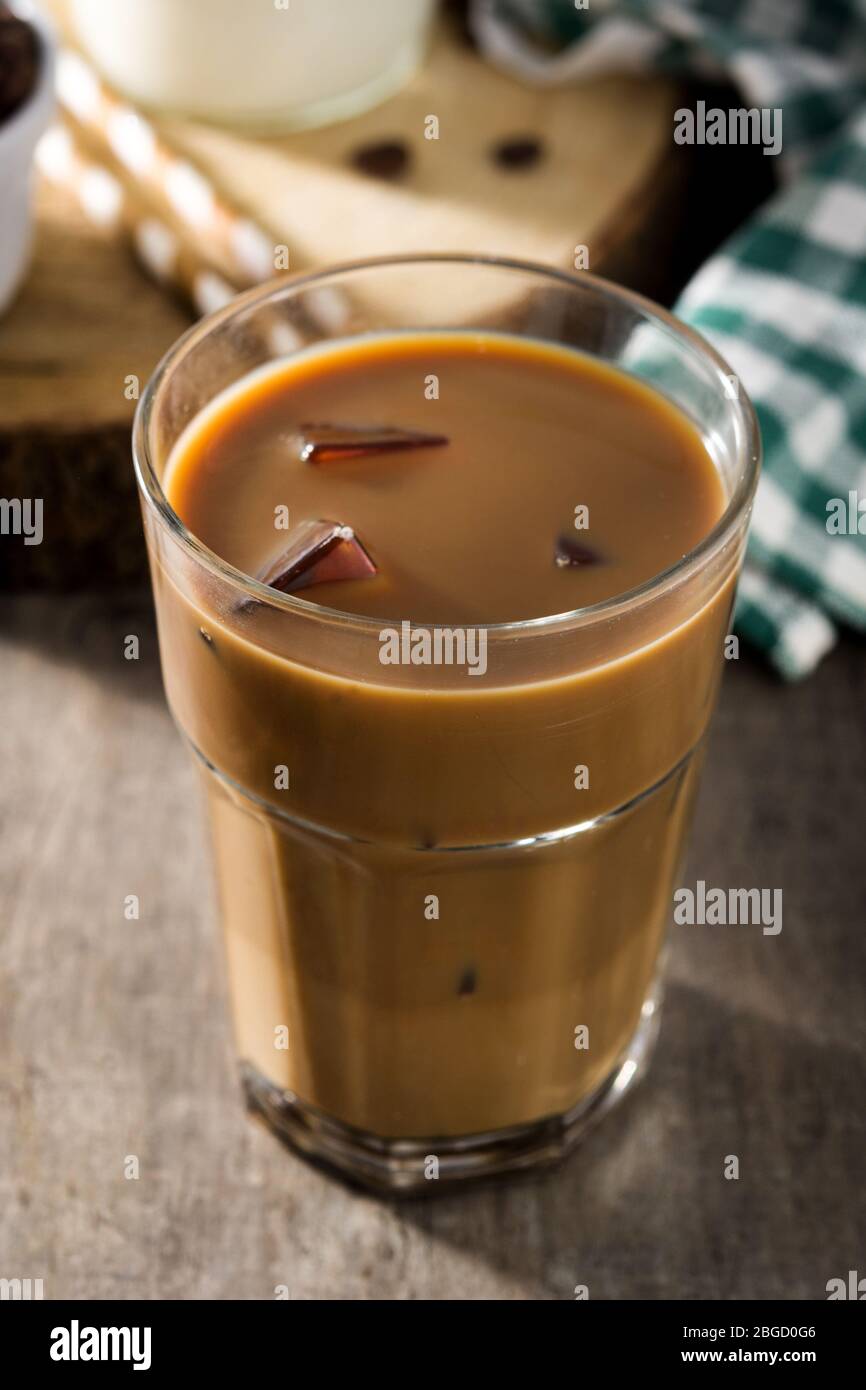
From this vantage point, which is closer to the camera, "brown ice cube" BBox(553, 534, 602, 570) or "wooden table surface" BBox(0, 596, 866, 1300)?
"brown ice cube" BBox(553, 534, 602, 570)

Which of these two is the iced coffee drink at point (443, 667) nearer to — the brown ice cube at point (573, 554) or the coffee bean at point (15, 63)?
the brown ice cube at point (573, 554)

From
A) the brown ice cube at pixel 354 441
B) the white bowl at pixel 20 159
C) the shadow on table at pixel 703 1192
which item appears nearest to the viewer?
the brown ice cube at pixel 354 441

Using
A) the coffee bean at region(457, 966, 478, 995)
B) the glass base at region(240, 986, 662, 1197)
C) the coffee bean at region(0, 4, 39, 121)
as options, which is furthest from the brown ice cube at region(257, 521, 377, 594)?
the coffee bean at region(0, 4, 39, 121)

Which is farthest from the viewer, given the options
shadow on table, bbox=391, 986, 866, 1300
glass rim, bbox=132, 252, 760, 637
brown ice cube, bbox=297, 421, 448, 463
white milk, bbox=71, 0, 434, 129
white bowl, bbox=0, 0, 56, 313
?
white milk, bbox=71, 0, 434, 129

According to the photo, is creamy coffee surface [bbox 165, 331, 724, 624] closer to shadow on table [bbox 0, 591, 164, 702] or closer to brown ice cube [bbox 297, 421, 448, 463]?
brown ice cube [bbox 297, 421, 448, 463]

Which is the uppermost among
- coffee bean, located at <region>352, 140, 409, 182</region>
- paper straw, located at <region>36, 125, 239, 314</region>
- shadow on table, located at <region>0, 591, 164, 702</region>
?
coffee bean, located at <region>352, 140, 409, 182</region>

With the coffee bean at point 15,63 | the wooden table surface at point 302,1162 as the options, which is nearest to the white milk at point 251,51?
the coffee bean at point 15,63

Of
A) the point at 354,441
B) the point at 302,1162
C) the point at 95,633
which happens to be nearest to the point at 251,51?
the point at 95,633
